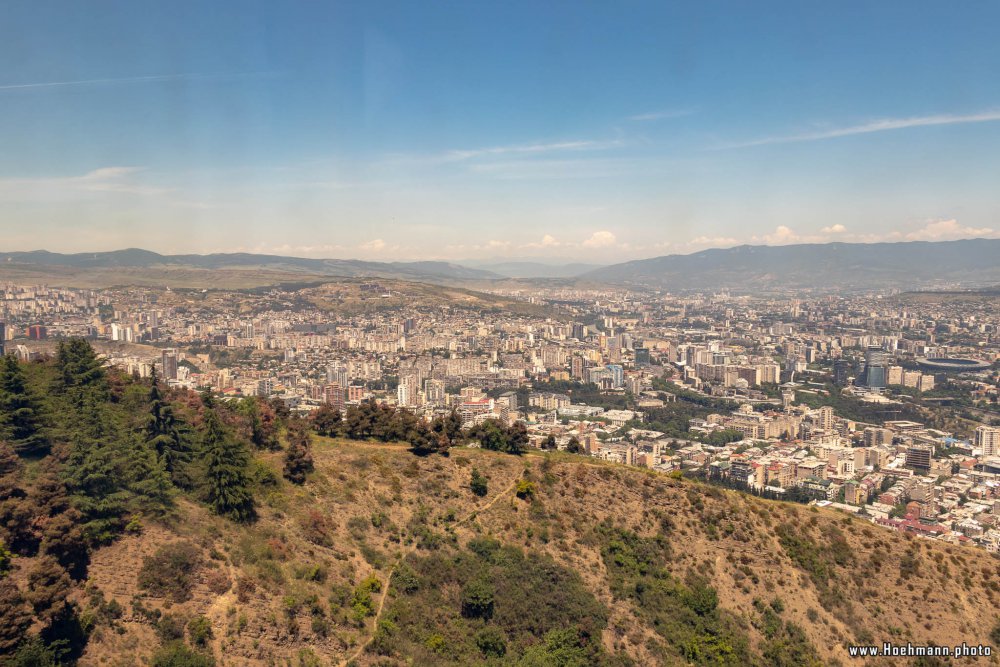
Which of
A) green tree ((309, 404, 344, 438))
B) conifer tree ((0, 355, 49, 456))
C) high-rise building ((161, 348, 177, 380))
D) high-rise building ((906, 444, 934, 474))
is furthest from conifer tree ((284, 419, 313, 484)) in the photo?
high-rise building ((161, 348, 177, 380))

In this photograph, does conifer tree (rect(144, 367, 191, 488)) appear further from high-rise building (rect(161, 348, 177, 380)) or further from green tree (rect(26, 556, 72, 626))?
high-rise building (rect(161, 348, 177, 380))

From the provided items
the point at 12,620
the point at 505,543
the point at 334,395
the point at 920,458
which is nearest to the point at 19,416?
the point at 12,620

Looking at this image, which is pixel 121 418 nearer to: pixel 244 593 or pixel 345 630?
pixel 244 593

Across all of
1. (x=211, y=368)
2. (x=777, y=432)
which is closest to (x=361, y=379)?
(x=211, y=368)

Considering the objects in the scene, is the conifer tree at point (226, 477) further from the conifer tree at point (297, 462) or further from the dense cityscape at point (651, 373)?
the dense cityscape at point (651, 373)

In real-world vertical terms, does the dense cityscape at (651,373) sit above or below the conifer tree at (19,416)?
below

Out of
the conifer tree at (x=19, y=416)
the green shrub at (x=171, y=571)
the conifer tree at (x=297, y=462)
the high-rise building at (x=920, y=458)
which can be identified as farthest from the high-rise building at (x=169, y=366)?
the high-rise building at (x=920, y=458)
